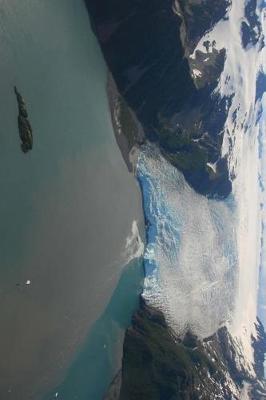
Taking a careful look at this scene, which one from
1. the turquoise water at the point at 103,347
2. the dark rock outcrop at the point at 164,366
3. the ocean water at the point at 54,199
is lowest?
the dark rock outcrop at the point at 164,366

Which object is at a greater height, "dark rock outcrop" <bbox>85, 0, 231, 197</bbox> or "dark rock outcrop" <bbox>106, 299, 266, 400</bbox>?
"dark rock outcrop" <bbox>85, 0, 231, 197</bbox>

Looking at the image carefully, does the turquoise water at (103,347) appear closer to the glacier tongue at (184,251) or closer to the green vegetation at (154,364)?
the green vegetation at (154,364)

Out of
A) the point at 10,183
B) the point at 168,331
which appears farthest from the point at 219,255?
the point at 10,183

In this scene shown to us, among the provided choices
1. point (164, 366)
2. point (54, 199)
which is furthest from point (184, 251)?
point (54, 199)

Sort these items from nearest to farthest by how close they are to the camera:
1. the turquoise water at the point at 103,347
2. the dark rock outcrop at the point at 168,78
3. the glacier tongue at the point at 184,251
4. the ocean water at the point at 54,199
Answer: the ocean water at the point at 54,199 < the turquoise water at the point at 103,347 < the dark rock outcrop at the point at 168,78 < the glacier tongue at the point at 184,251

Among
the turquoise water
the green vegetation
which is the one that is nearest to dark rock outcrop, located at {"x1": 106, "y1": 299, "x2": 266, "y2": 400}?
the green vegetation

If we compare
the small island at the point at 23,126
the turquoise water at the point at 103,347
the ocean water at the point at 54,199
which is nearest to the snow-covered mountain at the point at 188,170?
the turquoise water at the point at 103,347

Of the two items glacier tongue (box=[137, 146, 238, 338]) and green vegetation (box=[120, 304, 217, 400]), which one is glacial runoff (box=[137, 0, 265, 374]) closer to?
glacier tongue (box=[137, 146, 238, 338])
